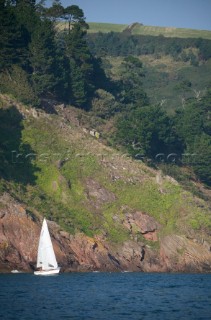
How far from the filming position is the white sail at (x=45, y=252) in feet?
324

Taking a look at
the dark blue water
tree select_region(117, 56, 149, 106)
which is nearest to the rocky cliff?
the dark blue water

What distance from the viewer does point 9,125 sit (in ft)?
407

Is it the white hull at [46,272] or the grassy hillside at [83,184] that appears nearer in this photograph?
the white hull at [46,272]

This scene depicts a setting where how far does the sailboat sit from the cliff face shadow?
51.0 feet

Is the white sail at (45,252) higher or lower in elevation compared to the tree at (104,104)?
lower

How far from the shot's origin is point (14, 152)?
12000cm

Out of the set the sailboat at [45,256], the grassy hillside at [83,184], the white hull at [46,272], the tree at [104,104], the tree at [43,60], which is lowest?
the white hull at [46,272]

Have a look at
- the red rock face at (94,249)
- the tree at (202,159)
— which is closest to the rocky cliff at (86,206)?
the red rock face at (94,249)

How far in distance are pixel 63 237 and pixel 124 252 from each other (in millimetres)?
8309

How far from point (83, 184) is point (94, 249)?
13.9 meters

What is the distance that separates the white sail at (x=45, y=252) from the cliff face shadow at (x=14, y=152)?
50.6 ft

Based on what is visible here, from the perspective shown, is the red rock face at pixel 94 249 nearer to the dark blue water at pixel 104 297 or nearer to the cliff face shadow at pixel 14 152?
the dark blue water at pixel 104 297

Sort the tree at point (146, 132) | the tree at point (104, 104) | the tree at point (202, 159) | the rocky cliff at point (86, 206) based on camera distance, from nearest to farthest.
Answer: the rocky cliff at point (86, 206) → the tree at point (146, 132) → the tree at point (202, 159) → the tree at point (104, 104)

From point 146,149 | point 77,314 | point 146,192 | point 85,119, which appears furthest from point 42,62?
point 77,314
